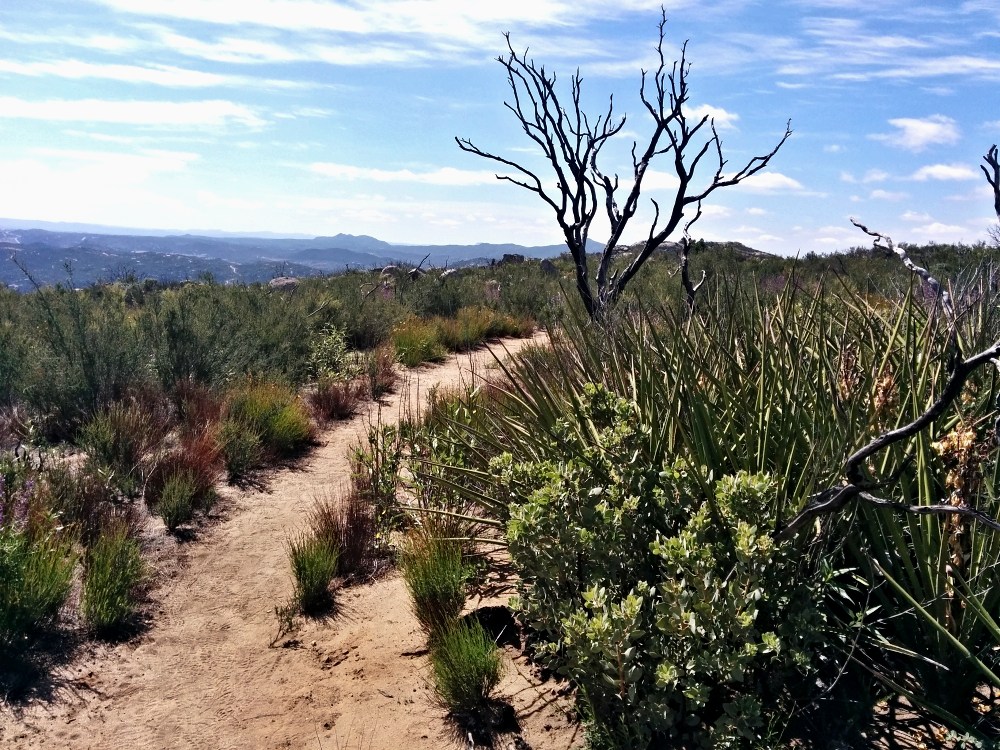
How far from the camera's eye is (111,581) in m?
3.96

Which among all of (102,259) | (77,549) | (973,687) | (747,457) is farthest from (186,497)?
(102,259)

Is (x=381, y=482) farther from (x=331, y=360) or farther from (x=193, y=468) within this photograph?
(x=331, y=360)

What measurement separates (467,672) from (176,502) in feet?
9.74

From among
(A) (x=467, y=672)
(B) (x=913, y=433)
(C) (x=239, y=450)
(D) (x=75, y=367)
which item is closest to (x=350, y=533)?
(A) (x=467, y=672)

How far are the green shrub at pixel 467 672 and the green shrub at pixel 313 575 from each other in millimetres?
1224

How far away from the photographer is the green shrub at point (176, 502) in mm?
5070

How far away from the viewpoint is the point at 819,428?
273cm

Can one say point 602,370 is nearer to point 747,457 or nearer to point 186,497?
point 747,457

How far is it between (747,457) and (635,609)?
89 cm

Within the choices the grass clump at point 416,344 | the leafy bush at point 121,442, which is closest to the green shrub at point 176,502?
the leafy bush at point 121,442

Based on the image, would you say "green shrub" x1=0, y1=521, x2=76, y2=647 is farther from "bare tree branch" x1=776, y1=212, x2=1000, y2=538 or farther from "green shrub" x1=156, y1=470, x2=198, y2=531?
"bare tree branch" x1=776, y1=212, x2=1000, y2=538

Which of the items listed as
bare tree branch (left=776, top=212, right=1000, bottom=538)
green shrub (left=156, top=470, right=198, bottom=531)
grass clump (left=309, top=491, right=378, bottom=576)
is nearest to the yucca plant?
bare tree branch (left=776, top=212, right=1000, bottom=538)

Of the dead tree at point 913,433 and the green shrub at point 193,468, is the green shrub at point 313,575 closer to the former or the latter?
the green shrub at point 193,468

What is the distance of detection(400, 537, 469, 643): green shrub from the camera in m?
3.57
